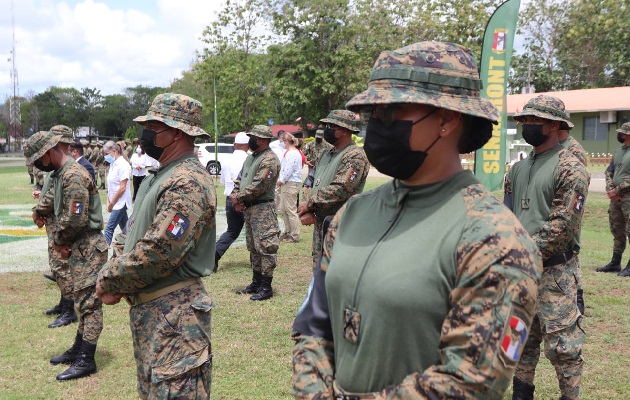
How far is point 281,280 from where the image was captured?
29.1 feet

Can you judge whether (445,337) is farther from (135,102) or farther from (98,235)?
(135,102)

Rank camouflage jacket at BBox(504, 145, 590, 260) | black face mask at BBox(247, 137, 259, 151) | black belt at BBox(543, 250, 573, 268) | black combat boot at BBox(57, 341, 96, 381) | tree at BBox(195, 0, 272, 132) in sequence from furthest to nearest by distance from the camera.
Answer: tree at BBox(195, 0, 272, 132), black face mask at BBox(247, 137, 259, 151), black combat boot at BBox(57, 341, 96, 381), black belt at BBox(543, 250, 573, 268), camouflage jacket at BBox(504, 145, 590, 260)

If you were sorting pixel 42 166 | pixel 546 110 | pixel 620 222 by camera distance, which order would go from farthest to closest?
pixel 620 222, pixel 42 166, pixel 546 110

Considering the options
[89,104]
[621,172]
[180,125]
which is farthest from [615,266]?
[89,104]

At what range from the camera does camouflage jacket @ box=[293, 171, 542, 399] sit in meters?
1.59

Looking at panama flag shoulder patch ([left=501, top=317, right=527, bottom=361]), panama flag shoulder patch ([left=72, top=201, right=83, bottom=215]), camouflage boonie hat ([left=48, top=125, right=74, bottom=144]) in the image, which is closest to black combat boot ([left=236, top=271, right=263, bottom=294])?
panama flag shoulder patch ([left=72, top=201, right=83, bottom=215])

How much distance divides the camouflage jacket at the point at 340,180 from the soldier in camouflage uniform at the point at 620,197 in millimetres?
4682

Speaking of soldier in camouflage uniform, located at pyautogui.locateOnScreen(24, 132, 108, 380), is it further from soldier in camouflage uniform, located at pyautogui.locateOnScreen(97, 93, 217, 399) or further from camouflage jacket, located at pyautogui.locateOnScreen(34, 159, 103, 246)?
soldier in camouflage uniform, located at pyautogui.locateOnScreen(97, 93, 217, 399)

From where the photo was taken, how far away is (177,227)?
3299 mm

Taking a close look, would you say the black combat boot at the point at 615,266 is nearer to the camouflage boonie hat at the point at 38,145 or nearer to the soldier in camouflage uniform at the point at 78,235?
the soldier in camouflage uniform at the point at 78,235

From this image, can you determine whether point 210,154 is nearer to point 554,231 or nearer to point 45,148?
point 45,148

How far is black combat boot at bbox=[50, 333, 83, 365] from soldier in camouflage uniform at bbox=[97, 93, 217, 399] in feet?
8.33

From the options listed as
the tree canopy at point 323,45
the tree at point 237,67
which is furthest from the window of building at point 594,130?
the tree at point 237,67

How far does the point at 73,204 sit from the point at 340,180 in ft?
8.86
